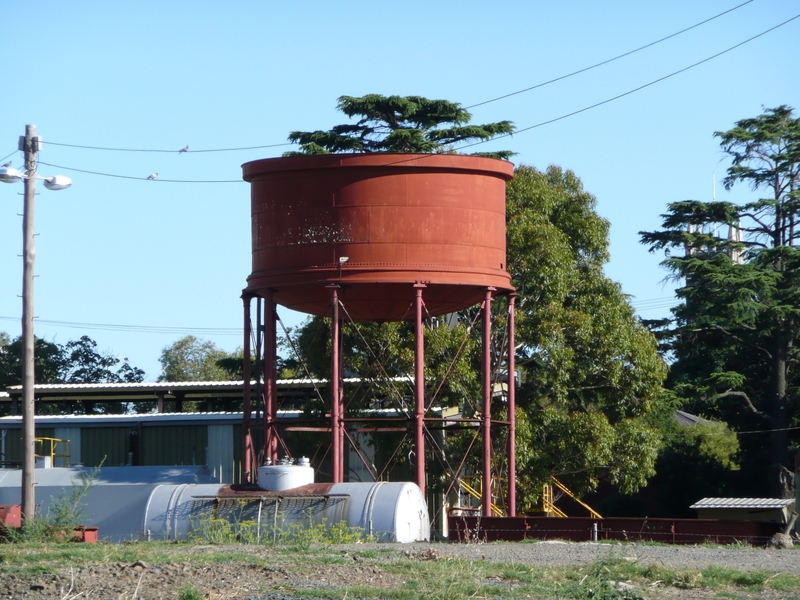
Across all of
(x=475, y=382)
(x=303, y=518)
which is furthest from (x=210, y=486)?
(x=475, y=382)

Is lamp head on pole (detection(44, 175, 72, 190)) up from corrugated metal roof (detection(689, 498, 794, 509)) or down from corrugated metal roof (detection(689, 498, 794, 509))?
up

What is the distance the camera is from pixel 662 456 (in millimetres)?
44719

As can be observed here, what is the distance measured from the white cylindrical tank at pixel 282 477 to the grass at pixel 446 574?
6460 millimetres

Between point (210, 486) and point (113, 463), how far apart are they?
13812 millimetres

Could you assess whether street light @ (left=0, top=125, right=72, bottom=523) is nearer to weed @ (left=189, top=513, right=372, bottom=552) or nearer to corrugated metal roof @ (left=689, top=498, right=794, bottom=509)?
weed @ (left=189, top=513, right=372, bottom=552)

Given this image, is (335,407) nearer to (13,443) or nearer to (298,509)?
(298,509)

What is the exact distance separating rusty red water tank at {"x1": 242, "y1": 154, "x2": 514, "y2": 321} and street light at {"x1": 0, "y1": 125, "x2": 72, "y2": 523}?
18.5 feet

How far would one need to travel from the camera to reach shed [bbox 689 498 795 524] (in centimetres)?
2977

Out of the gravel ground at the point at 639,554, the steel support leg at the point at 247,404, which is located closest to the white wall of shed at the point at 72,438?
the steel support leg at the point at 247,404

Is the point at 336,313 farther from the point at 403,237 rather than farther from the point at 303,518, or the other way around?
the point at 303,518

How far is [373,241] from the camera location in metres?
27.1

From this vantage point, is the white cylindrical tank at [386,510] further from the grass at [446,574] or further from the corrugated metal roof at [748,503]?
the corrugated metal roof at [748,503]

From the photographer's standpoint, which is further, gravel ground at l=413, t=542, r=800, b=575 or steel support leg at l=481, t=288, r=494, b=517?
steel support leg at l=481, t=288, r=494, b=517

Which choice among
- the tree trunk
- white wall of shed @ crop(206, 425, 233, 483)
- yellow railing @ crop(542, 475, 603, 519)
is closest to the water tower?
yellow railing @ crop(542, 475, 603, 519)
